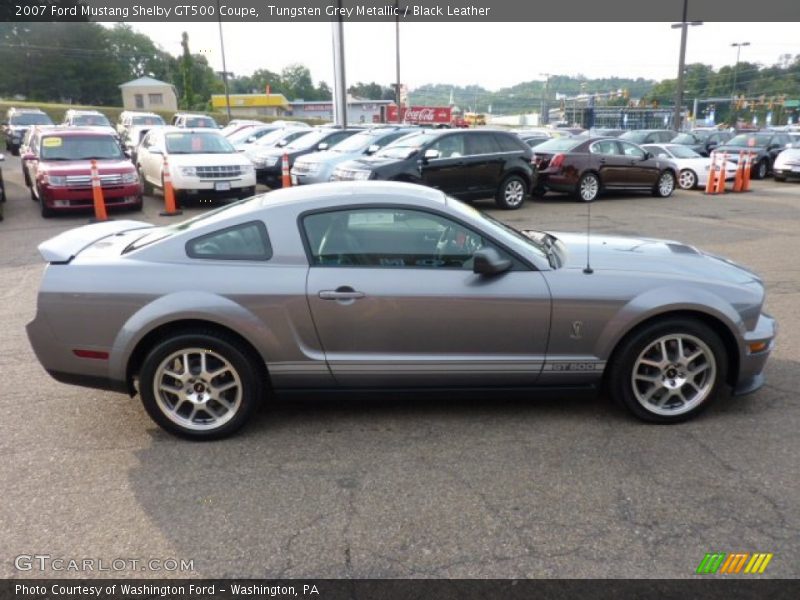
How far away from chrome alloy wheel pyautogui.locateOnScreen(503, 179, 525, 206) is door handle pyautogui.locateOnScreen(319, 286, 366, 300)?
10.3 meters

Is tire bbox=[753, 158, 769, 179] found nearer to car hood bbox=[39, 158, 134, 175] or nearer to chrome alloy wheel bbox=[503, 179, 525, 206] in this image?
chrome alloy wheel bbox=[503, 179, 525, 206]

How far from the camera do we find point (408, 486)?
323cm

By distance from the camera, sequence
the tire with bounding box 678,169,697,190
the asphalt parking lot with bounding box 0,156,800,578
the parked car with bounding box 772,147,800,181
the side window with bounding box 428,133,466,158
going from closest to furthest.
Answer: the asphalt parking lot with bounding box 0,156,800,578 → the side window with bounding box 428,133,466,158 → the tire with bounding box 678,169,697,190 → the parked car with bounding box 772,147,800,181

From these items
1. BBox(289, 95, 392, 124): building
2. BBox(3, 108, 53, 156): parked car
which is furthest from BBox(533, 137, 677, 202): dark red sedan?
BBox(289, 95, 392, 124): building

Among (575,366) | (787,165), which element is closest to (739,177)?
(787,165)

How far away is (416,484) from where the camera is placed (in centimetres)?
325

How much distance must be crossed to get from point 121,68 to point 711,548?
314 ft

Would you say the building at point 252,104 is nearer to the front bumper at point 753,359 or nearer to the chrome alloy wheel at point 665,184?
the chrome alloy wheel at point 665,184

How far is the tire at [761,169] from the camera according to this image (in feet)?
71.1

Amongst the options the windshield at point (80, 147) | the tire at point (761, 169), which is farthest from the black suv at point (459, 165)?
the tire at point (761, 169)

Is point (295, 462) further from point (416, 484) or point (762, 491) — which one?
point (762, 491)

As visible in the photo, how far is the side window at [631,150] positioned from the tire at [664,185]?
0.80 meters

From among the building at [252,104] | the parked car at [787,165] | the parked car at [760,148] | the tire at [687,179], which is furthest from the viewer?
the building at [252,104]

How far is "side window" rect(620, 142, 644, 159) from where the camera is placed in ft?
50.6
